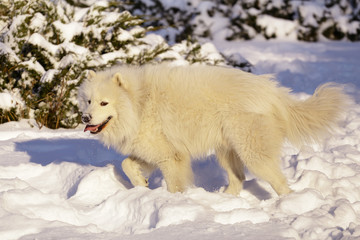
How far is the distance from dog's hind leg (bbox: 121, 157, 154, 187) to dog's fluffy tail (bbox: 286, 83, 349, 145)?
152cm

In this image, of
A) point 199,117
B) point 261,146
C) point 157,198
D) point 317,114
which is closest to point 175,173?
point 199,117

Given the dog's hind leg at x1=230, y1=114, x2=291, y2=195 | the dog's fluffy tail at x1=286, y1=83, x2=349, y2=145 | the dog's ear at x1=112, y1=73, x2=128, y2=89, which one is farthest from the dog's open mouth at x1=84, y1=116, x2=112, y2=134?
the dog's fluffy tail at x1=286, y1=83, x2=349, y2=145

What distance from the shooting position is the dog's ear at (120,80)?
4523 mm

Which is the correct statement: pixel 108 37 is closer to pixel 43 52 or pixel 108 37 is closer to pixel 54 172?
pixel 43 52

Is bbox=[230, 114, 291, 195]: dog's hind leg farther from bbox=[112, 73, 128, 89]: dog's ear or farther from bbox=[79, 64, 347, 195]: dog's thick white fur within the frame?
bbox=[112, 73, 128, 89]: dog's ear

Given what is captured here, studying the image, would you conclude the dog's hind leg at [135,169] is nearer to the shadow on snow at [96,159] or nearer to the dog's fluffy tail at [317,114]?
the shadow on snow at [96,159]

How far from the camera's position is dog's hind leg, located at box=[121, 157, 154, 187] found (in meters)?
4.68

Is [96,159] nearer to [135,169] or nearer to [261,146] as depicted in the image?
[135,169]

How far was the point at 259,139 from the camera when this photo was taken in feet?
13.4

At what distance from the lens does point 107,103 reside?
452 centimetres

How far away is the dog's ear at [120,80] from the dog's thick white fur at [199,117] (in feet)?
Result: 0.03

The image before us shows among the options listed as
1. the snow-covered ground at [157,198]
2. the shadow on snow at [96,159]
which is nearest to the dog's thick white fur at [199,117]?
the snow-covered ground at [157,198]

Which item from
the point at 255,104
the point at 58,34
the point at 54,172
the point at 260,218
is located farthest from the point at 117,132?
the point at 58,34

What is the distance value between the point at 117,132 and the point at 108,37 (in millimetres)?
3464
